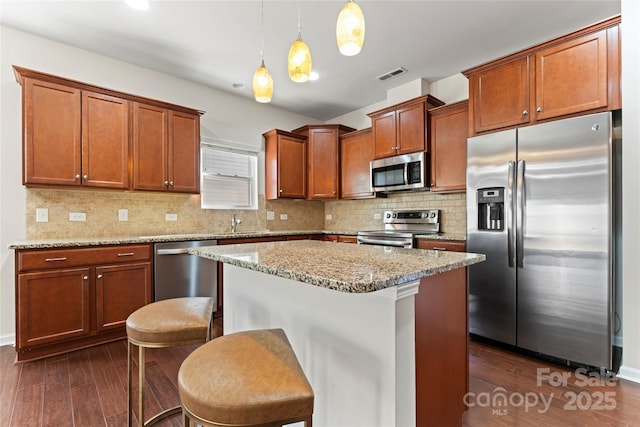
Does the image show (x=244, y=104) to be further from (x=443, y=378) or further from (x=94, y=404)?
(x=443, y=378)

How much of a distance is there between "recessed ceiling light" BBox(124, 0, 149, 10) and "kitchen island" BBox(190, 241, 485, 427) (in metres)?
2.15

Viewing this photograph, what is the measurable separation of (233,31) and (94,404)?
3.02 metres

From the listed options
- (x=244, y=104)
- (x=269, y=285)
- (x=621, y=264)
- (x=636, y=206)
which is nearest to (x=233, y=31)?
(x=244, y=104)

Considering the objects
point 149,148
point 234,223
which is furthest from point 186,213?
point 149,148

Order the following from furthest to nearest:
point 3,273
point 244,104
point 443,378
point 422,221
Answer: point 244,104 < point 422,221 < point 3,273 < point 443,378

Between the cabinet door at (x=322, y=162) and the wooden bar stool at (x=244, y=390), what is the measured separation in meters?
3.75

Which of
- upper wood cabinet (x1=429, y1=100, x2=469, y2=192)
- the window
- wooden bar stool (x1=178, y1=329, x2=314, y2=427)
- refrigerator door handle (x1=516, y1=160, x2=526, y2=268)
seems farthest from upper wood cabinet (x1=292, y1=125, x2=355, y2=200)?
wooden bar stool (x1=178, y1=329, x2=314, y2=427)

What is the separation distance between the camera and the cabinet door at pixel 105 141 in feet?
9.37

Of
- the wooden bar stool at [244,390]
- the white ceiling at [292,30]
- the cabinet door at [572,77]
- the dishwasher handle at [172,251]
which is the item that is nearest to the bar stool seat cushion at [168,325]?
the wooden bar stool at [244,390]

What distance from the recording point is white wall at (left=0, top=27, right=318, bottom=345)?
8.97 feet

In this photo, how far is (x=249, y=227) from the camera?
4.44 m

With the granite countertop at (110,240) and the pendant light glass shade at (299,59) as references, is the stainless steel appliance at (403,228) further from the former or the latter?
the pendant light glass shade at (299,59)

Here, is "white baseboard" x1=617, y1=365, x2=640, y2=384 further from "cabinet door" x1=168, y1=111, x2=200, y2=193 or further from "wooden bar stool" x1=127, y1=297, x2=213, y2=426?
"cabinet door" x1=168, y1=111, x2=200, y2=193

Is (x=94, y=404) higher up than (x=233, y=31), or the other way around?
(x=233, y=31)
